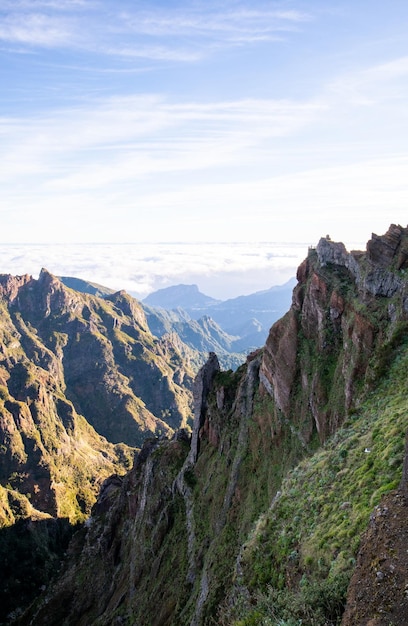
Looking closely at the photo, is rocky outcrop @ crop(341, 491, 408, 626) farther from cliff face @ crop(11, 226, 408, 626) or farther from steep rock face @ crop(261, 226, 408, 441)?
steep rock face @ crop(261, 226, 408, 441)

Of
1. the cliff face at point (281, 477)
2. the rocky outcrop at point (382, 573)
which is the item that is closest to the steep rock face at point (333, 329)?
the cliff face at point (281, 477)

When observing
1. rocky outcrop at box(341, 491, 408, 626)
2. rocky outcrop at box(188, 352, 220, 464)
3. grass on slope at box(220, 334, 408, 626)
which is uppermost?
rocky outcrop at box(341, 491, 408, 626)

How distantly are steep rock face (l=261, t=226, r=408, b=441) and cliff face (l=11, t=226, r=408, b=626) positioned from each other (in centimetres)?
17

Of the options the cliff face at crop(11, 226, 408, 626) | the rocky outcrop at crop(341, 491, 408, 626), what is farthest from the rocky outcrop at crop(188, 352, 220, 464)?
the rocky outcrop at crop(341, 491, 408, 626)

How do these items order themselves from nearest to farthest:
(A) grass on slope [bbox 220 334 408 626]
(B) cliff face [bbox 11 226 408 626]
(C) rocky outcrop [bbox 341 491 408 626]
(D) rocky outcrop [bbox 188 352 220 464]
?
(C) rocky outcrop [bbox 341 491 408 626] < (A) grass on slope [bbox 220 334 408 626] < (B) cliff face [bbox 11 226 408 626] < (D) rocky outcrop [bbox 188 352 220 464]

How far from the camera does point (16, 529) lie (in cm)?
18475

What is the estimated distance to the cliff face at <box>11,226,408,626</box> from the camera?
24.4m

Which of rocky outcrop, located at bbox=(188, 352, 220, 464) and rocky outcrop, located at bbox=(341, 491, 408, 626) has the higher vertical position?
rocky outcrop, located at bbox=(341, 491, 408, 626)

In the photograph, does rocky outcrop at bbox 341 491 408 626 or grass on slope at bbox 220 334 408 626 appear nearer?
rocky outcrop at bbox 341 491 408 626

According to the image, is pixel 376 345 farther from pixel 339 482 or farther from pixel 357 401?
pixel 339 482

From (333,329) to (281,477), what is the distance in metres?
18.2

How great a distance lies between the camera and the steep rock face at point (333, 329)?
4419 cm

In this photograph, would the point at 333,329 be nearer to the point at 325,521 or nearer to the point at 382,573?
the point at 325,521

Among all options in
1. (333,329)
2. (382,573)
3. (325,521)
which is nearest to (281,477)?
(333,329)
